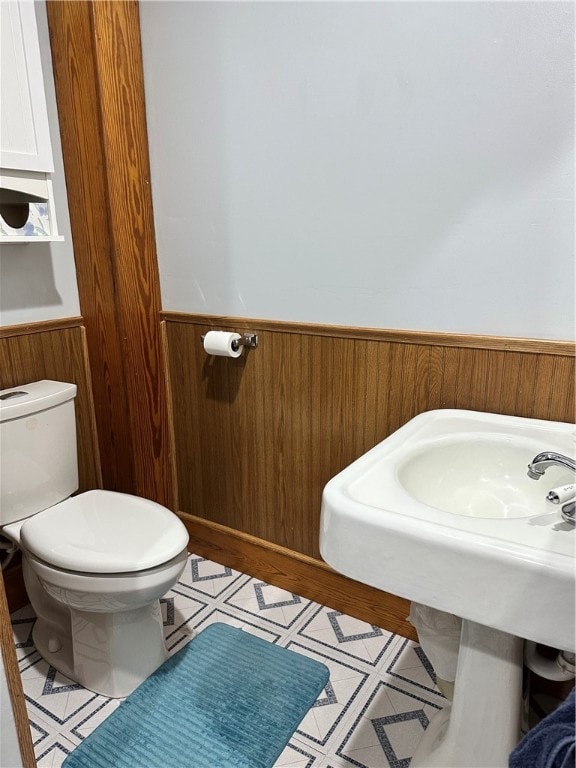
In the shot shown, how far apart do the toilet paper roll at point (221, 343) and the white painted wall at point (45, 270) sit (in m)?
0.53

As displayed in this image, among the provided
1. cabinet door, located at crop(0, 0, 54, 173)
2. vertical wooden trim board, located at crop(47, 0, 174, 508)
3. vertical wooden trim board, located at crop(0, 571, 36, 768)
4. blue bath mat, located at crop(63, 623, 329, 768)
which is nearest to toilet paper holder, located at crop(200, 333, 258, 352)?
vertical wooden trim board, located at crop(47, 0, 174, 508)

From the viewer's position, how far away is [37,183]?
1557mm

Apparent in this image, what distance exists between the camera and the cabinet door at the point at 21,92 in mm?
1431

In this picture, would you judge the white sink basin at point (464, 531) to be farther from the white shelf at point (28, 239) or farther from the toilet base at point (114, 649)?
the white shelf at point (28, 239)

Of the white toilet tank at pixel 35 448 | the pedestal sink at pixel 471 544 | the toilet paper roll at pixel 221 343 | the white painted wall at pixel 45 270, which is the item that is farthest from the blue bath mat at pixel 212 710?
the white painted wall at pixel 45 270

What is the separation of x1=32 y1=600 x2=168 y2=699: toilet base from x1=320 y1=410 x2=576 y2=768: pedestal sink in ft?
2.39

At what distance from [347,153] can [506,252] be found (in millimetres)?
476

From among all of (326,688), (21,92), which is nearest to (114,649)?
(326,688)

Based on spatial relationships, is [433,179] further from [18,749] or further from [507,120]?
[18,749]

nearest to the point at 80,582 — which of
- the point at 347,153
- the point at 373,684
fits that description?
the point at 373,684

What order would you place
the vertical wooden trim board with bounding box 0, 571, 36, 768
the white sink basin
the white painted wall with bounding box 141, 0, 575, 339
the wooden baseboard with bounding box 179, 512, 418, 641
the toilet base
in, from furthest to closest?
the wooden baseboard with bounding box 179, 512, 418, 641
the toilet base
the white painted wall with bounding box 141, 0, 575, 339
the vertical wooden trim board with bounding box 0, 571, 36, 768
the white sink basin

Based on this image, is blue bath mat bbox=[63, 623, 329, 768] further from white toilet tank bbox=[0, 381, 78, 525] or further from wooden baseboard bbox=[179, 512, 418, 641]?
white toilet tank bbox=[0, 381, 78, 525]

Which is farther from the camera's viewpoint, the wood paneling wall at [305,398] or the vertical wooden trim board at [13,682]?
the wood paneling wall at [305,398]

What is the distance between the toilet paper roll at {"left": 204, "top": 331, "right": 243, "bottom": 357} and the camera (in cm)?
165
